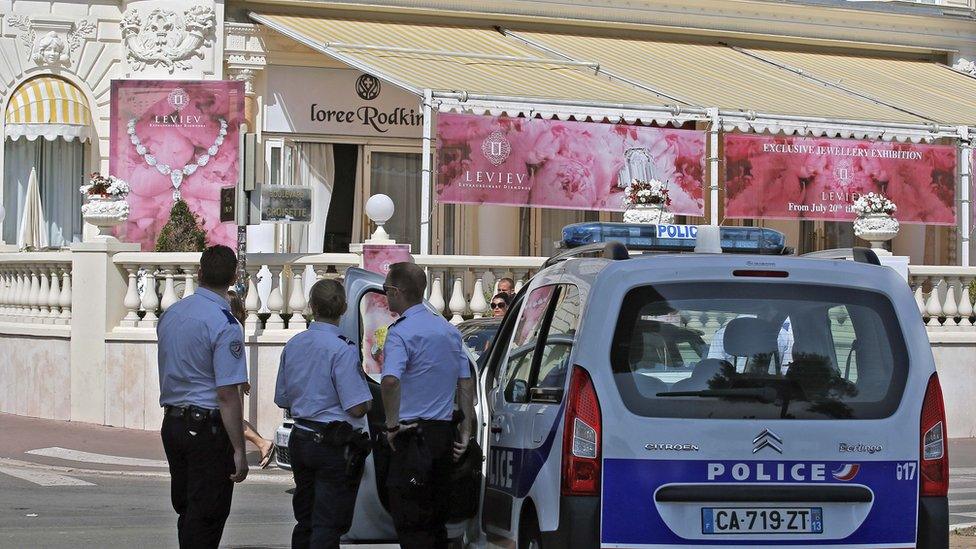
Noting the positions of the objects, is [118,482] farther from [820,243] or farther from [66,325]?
[820,243]

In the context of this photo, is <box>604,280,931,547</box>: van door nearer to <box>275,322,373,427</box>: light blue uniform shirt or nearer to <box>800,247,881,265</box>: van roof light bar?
<box>800,247,881,265</box>: van roof light bar

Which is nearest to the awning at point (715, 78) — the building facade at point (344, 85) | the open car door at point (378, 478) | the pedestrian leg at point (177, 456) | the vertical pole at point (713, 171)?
the building facade at point (344, 85)

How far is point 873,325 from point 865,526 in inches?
31.9

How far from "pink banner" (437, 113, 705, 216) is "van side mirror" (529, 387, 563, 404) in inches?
468

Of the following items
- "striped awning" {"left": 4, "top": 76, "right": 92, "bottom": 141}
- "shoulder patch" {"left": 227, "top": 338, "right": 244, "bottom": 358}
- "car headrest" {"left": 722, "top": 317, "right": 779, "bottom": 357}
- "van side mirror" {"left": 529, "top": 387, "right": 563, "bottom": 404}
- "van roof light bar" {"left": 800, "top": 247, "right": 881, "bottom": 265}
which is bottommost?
"van side mirror" {"left": 529, "top": 387, "right": 563, "bottom": 404}

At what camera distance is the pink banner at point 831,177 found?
→ 68.6ft

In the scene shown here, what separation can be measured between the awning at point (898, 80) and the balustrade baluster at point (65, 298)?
36.2ft

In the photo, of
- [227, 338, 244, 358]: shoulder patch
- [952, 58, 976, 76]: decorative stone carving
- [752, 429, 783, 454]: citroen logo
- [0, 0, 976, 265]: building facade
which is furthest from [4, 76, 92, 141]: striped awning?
[752, 429, 783, 454]: citroen logo

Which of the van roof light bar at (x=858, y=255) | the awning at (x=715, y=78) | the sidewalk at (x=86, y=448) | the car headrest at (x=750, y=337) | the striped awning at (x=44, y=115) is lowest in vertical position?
the sidewalk at (x=86, y=448)

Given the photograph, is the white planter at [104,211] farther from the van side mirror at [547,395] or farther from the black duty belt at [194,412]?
the van side mirror at [547,395]

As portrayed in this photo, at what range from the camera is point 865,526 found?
6.43 metres

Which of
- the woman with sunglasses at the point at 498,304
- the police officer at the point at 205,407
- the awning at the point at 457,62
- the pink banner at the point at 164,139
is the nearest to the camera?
the police officer at the point at 205,407

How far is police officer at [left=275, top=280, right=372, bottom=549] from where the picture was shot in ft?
24.4

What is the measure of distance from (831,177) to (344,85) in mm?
6808
